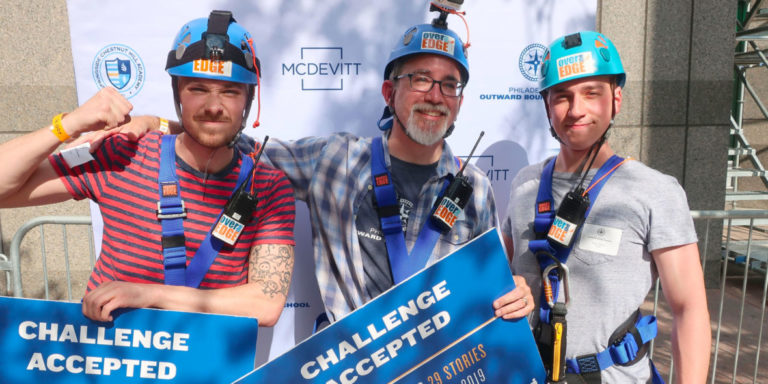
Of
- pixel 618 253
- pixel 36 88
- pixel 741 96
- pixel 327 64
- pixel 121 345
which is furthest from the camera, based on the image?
pixel 741 96

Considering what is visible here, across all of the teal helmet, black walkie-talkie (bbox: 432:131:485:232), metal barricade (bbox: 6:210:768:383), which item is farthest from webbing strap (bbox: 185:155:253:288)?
the teal helmet

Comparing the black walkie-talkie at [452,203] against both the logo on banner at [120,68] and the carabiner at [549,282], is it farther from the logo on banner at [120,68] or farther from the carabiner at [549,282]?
the logo on banner at [120,68]

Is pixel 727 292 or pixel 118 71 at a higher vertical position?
pixel 118 71

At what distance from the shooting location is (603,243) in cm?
214

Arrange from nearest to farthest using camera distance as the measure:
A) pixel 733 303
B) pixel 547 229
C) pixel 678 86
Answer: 1. pixel 547 229
2. pixel 678 86
3. pixel 733 303

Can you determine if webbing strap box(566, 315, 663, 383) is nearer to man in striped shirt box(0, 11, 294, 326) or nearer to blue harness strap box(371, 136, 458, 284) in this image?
blue harness strap box(371, 136, 458, 284)

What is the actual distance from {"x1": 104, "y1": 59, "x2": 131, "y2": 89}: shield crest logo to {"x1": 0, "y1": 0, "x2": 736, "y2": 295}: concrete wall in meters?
1.73

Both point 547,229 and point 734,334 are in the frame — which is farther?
point 734,334

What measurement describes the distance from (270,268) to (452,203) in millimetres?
965

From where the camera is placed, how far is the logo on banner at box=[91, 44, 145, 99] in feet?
9.87

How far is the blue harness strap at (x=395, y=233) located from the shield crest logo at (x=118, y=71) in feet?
6.23

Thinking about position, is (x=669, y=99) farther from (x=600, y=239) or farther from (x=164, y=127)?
(x=164, y=127)

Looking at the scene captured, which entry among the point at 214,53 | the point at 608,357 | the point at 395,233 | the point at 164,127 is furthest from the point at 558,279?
the point at 164,127

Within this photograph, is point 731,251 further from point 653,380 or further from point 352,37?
point 352,37
